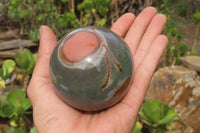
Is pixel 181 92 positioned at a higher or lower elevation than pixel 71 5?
lower

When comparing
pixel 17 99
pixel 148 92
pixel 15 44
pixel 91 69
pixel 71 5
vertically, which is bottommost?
pixel 148 92

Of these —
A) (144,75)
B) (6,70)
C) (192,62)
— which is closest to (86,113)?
(144,75)

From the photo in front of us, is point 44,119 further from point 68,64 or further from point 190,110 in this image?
point 190,110

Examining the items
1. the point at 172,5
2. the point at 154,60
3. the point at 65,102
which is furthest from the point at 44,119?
the point at 172,5

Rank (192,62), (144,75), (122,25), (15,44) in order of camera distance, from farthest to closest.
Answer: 1. (15,44)
2. (192,62)
3. (122,25)
4. (144,75)

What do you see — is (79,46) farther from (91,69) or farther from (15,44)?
(15,44)

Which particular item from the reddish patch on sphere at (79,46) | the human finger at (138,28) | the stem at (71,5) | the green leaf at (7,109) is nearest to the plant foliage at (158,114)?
the human finger at (138,28)

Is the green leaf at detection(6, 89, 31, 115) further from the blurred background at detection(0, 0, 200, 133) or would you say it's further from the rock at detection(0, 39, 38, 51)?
the rock at detection(0, 39, 38, 51)
